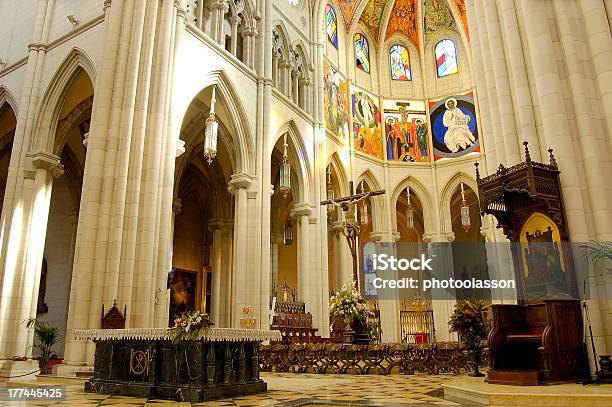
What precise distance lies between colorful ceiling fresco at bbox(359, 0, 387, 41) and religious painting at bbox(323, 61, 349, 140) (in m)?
4.54

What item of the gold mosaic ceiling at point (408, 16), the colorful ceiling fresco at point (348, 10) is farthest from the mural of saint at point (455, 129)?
the colorful ceiling fresco at point (348, 10)

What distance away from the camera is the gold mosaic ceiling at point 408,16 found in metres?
25.5

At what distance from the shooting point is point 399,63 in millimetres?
26812

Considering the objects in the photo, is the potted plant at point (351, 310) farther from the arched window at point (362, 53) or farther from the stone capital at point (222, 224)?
the arched window at point (362, 53)

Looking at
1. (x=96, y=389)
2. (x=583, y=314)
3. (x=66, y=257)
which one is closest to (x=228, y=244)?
(x=66, y=257)

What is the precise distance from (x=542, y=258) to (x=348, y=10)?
20066mm

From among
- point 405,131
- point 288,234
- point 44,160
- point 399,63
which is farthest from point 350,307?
point 399,63

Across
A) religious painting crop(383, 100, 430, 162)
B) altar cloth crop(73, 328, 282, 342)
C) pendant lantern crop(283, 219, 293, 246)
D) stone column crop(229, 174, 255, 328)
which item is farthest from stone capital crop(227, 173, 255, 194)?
religious painting crop(383, 100, 430, 162)

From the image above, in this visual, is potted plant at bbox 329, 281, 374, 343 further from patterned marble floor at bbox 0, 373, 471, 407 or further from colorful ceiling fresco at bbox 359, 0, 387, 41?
colorful ceiling fresco at bbox 359, 0, 387, 41

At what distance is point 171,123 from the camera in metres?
12.0

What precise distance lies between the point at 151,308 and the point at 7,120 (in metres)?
12.3

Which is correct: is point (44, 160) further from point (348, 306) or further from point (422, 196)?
point (422, 196)

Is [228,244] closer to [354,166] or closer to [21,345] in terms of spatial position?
[354,166]

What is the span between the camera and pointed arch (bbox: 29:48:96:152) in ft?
46.4
